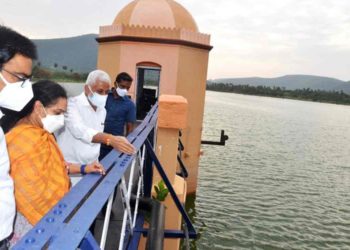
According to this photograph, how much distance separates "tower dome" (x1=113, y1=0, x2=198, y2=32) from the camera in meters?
10.1

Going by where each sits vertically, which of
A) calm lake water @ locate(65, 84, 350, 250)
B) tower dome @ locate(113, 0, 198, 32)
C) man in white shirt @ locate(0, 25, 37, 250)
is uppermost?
tower dome @ locate(113, 0, 198, 32)

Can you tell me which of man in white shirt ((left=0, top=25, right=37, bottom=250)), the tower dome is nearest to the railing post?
man in white shirt ((left=0, top=25, right=37, bottom=250))

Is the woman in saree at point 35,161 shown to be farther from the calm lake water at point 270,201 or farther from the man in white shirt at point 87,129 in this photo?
the calm lake water at point 270,201

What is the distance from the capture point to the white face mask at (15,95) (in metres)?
1.82

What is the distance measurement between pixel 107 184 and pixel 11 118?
26.6 inches

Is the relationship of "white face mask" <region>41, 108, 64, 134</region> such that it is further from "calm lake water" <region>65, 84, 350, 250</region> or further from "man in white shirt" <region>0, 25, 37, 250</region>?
"calm lake water" <region>65, 84, 350, 250</region>

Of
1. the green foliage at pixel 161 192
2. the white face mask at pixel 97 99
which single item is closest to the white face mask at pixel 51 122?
the white face mask at pixel 97 99

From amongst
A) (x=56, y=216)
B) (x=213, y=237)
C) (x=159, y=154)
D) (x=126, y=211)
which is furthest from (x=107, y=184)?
(x=213, y=237)

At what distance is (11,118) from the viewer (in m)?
1.89

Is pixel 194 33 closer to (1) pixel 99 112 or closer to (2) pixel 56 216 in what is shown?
(1) pixel 99 112

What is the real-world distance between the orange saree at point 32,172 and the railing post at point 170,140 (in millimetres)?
2672

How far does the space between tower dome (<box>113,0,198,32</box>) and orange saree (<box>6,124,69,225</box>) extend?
28.9 ft

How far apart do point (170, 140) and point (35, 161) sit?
124 inches

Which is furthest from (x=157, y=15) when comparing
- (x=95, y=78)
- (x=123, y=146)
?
(x=123, y=146)
